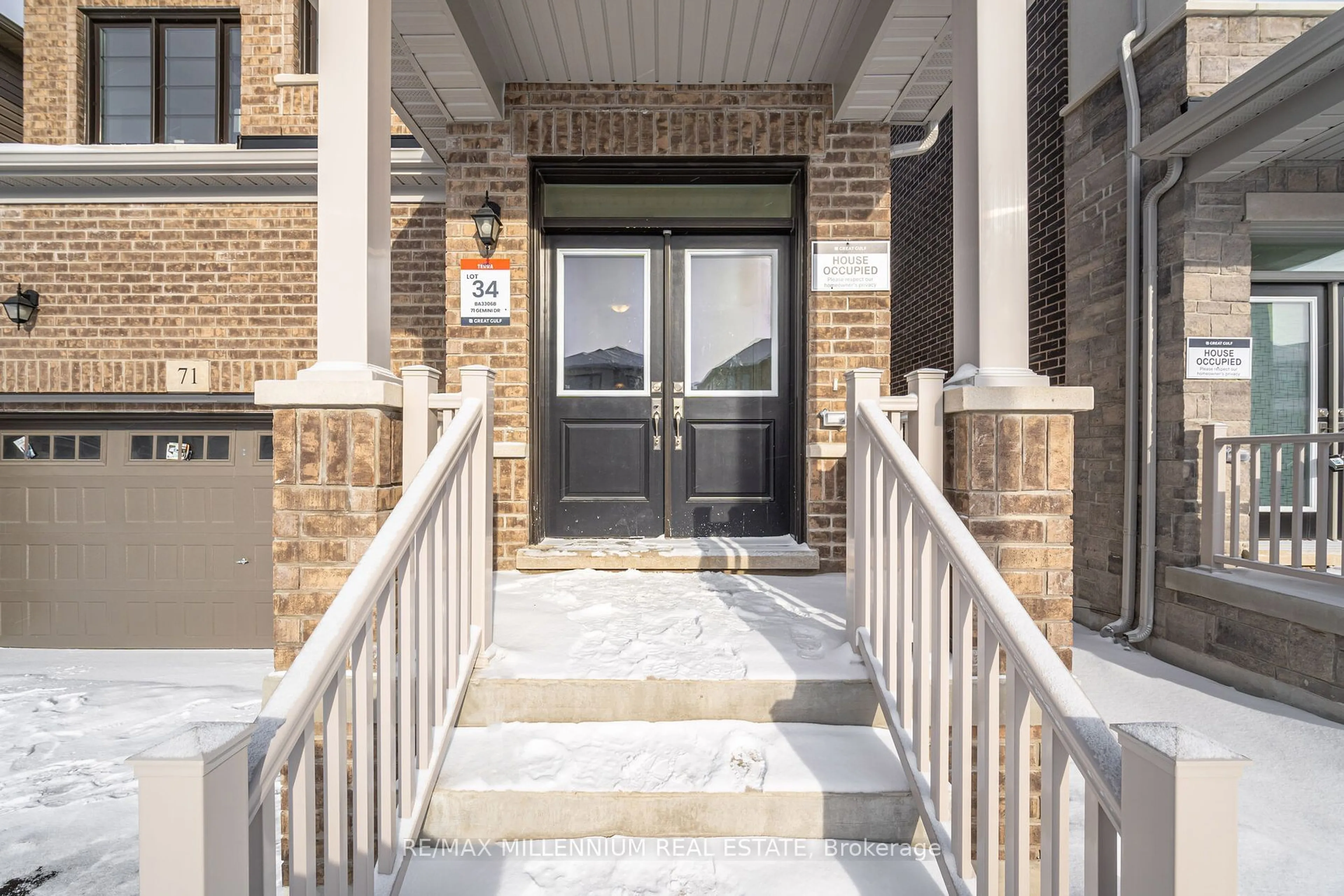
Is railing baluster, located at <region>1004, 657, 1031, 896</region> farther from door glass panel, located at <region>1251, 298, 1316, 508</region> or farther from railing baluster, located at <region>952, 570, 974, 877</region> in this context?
door glass panel, located at <region>1251, 298, 1316, 508</region>

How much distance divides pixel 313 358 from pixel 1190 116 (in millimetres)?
5929

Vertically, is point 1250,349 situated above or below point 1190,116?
below

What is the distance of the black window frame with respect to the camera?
5211 mm

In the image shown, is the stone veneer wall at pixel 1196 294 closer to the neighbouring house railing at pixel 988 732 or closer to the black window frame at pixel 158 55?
the neighbouring house railing at pixel 988 732

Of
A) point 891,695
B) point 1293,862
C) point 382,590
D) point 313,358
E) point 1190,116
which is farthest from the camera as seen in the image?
point 313,358

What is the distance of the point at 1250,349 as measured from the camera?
13.2ft

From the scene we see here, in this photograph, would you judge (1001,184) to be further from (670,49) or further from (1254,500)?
(1254,500)

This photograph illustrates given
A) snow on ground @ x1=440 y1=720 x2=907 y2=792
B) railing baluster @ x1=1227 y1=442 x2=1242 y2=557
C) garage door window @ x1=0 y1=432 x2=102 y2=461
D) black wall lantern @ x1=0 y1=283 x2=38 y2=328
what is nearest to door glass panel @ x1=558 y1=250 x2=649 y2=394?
snow on ground @ x1=440 y1=720 x2=907 y2=792

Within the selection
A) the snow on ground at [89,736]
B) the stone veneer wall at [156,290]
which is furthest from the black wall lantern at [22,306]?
the snow on ground at [89,736]

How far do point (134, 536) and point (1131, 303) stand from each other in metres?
7.89

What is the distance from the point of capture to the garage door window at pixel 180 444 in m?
5.33

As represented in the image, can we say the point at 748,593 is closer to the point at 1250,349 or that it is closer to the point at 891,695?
the point at 891,695

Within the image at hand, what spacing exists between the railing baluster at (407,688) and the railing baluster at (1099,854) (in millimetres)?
1535

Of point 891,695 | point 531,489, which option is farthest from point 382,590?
point 531,489
